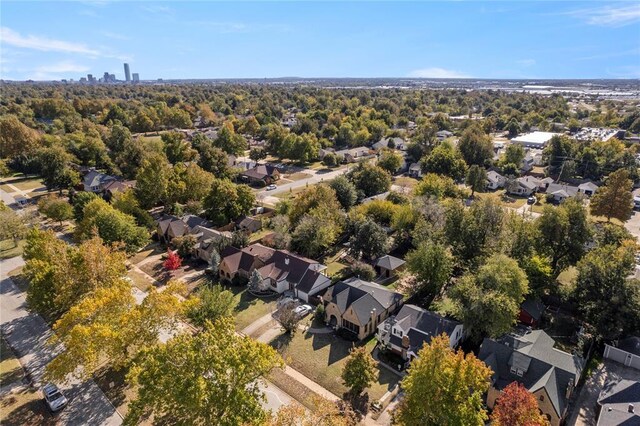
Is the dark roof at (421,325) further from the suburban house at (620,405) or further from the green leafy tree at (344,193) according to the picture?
the green leafy tree at (344,193)

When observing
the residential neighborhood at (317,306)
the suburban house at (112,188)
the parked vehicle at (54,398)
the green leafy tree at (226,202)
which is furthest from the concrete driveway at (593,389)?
the suburban house at (112,188)

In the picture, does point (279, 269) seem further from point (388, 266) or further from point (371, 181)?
point (371, 181)

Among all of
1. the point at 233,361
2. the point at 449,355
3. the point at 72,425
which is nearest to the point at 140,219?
the point at 72,425

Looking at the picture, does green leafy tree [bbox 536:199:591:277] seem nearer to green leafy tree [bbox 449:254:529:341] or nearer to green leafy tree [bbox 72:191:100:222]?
green leafy tree [bbox 449:254:529:341]

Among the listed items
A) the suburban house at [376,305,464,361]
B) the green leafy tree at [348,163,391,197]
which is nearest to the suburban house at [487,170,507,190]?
the green leafy tree at [348,163,391,197]

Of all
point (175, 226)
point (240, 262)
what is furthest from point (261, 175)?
point (240, 262)

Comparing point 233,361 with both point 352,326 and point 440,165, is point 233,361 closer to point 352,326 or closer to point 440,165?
point 352,326
